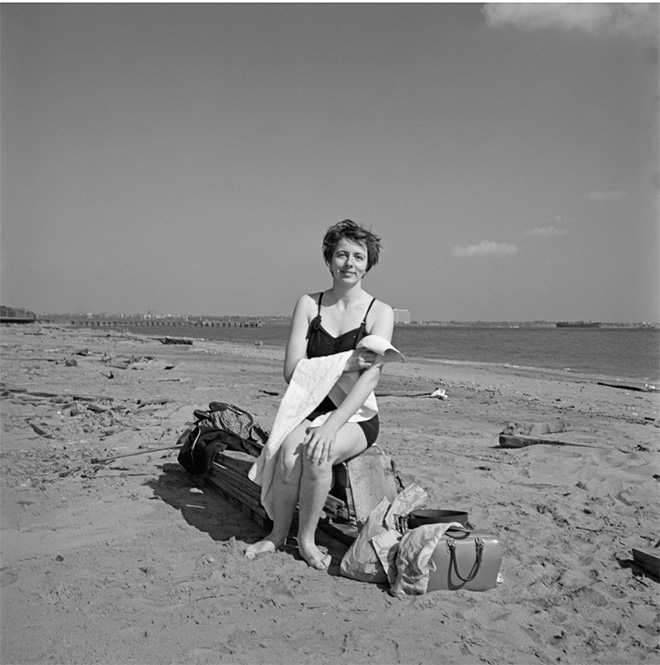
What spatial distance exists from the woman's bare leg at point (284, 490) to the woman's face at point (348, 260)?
1.00 meters

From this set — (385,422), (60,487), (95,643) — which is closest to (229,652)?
(95,643)

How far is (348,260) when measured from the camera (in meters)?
3.85

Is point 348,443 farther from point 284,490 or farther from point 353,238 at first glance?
point 353,238

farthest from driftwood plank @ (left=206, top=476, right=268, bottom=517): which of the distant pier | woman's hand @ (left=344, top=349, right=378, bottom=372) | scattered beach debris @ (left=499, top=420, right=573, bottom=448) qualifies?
the distant pier

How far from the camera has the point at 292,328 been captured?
4.06m

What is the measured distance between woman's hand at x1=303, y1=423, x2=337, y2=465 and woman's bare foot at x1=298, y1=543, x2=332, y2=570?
20.0 inches

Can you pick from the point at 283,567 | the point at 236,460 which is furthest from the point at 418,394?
the point at 283,567

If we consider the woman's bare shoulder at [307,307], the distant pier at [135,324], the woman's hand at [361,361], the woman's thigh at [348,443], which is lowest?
the distant pier at [135,324]

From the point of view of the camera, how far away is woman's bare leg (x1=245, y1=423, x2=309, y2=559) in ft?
11.6

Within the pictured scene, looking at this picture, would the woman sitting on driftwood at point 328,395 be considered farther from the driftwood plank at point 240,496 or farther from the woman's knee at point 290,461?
the driftwood plank at point 240,496

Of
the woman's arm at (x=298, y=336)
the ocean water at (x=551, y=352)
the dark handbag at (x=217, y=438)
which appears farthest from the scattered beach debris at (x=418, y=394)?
the ocean water at (x=551, y=352)

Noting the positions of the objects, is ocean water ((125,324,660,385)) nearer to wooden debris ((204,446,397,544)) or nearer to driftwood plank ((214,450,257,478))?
driftwood plank ((214,450,257,478))

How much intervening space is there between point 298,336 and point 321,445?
82cm

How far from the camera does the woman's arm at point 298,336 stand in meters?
3.90
